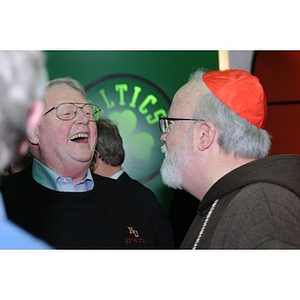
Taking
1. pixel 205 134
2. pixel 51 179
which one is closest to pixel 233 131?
pixel 205 134

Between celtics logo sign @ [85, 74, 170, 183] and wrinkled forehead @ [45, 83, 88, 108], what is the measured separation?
0.21ft

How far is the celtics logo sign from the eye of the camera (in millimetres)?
2133

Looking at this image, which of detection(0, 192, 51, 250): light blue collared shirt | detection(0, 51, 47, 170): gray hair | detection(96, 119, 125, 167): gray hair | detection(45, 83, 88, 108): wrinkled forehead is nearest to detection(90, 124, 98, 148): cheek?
detection(96, 119, 125, 167): gray hair

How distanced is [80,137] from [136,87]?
1.17 ft

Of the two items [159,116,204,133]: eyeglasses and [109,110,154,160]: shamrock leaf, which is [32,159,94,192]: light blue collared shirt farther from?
[159,116,204,133]: eyeglasses

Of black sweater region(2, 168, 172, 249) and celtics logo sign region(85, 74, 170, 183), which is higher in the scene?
celtics logo sign region(85, 74, 170, 183)

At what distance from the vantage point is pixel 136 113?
2.17 m

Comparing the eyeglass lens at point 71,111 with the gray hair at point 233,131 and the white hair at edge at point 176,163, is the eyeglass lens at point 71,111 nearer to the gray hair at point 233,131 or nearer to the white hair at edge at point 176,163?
the white hair at edge at point 176,163

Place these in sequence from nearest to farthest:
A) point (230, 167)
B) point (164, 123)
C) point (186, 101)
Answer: point (230, 167) < point (186, 101) < point (164, 123)

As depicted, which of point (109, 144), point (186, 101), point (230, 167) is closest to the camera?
point (230, 167)

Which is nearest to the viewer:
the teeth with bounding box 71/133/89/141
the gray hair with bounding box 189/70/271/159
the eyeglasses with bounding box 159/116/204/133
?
the gray hair with bounding box 189/70/271/159

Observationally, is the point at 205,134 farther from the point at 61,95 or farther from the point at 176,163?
the point at 61,95
